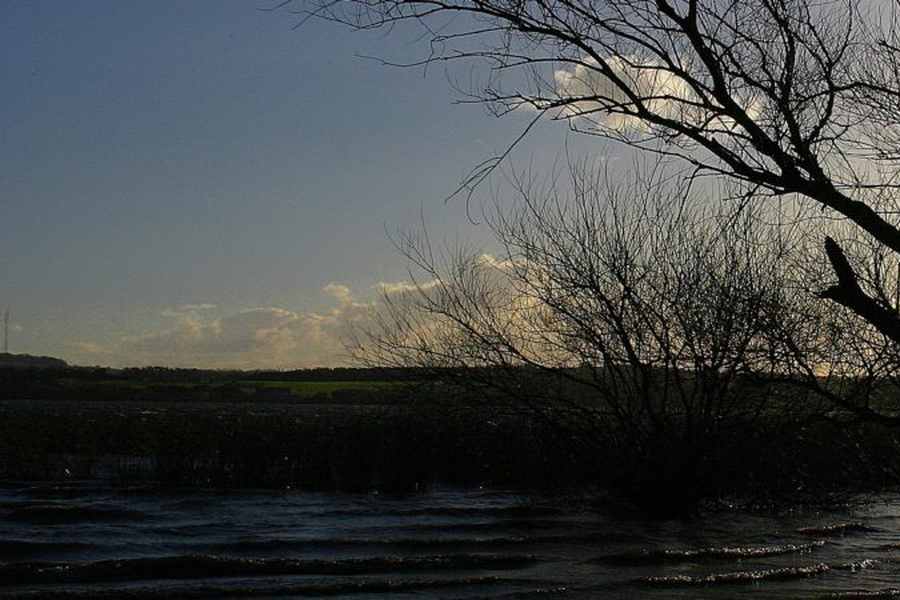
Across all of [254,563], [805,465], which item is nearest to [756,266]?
[805,465]

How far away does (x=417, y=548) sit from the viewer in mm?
15016

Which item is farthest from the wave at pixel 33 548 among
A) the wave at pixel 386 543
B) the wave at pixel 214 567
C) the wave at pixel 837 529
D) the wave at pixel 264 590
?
the wave at pixel 837 529

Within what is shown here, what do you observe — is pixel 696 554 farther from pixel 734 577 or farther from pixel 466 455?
pixel 466 455

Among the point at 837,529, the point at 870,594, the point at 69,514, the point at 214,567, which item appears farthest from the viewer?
the point at 69,514

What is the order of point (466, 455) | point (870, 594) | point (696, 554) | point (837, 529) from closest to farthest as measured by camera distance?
1. point (870, 594)
2. point (696, 554)
3. point (837, 529)
4. point (466, 455)

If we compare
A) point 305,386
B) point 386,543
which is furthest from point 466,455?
point 305,386

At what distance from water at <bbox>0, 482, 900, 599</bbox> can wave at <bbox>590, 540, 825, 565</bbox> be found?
0.02m

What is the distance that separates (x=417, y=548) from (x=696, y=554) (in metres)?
3.42

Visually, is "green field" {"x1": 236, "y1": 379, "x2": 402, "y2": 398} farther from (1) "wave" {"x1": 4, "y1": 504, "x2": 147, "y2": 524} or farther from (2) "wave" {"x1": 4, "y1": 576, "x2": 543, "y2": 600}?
(2) "wave" {"x1": 4, "y1": 576, "x2": 543, "y2": 600}

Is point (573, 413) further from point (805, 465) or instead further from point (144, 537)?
point (144, 537)

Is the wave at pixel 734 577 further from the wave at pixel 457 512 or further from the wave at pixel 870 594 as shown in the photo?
the wave at pixel 457 512

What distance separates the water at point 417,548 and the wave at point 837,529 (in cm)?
3

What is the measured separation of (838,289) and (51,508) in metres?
15.4

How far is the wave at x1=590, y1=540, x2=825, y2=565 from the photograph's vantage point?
1416 cm
